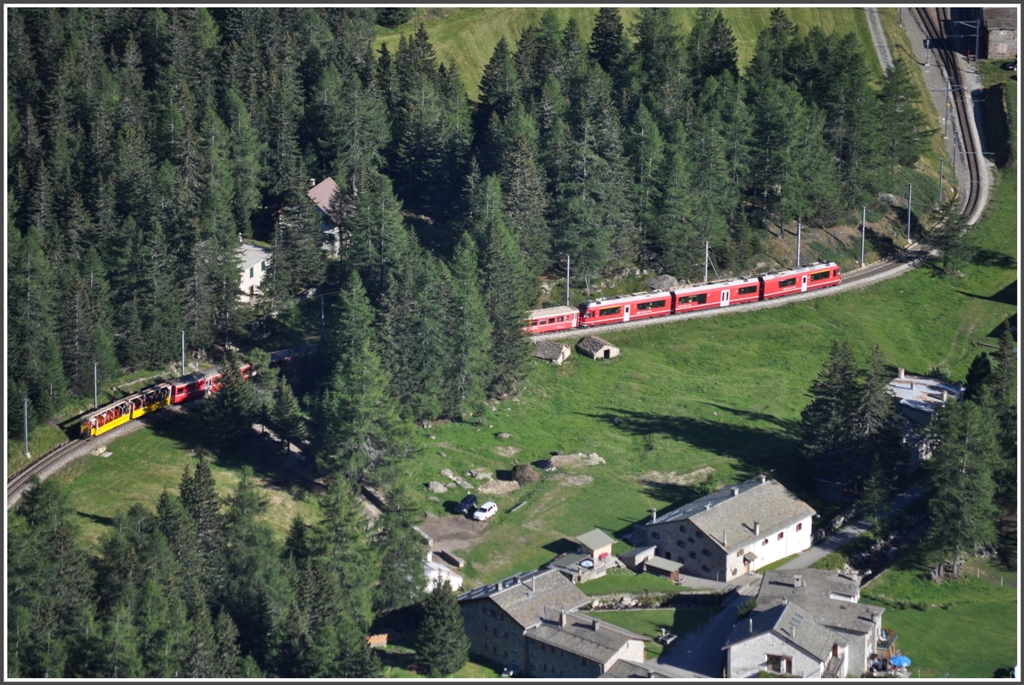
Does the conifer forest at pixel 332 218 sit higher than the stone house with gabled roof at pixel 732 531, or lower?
higher

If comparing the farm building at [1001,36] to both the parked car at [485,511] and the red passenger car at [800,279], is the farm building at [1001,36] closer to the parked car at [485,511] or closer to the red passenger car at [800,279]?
the red passenger car at [800,279]

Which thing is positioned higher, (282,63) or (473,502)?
(282,63)

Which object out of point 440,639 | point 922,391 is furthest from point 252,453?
point 922,391

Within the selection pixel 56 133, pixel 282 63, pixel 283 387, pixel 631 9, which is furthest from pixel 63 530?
pixel 631 9

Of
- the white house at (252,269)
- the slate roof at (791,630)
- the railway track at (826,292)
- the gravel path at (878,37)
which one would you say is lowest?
the slate roof at (791,630)

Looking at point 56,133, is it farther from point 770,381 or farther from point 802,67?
point 802,67

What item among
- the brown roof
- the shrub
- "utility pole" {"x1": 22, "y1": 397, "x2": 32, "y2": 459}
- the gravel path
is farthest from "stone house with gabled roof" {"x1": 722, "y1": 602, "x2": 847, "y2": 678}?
the gravel path

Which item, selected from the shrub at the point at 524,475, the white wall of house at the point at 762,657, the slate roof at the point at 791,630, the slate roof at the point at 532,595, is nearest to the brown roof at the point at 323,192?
the shrub at the point at 524,475
